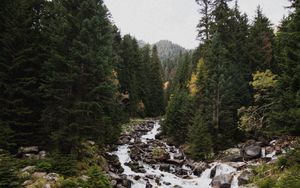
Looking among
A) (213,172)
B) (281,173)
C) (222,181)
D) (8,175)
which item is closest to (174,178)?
(213,172)

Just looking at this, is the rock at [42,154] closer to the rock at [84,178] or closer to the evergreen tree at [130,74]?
the rock at [84,178]

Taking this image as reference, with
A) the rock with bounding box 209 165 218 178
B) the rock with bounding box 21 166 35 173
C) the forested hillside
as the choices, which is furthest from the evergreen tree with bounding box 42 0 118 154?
the rock with bounding box 209 165 218 178

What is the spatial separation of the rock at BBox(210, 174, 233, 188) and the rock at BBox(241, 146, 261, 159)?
197 inches

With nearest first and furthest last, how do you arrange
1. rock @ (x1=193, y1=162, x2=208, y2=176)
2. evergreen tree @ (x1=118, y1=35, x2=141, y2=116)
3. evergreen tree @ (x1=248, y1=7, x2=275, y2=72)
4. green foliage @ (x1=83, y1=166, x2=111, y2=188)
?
green foliage @ (x1=83, y1=166, x2=111, y2=188) < rock @ (x1=193, y1=162, x2=208, y2=176) < evergreen tree @ (x1=248, y1=7, x2=275, y2=72) < evergreen tree @ (x1=118, y1=35, x2=141, y2=116)

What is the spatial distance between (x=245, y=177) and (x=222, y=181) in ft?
5.86

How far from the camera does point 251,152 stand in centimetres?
2920

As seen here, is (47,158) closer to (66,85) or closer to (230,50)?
(66,85)

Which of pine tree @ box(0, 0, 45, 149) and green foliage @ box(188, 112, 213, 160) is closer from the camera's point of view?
pine tree @ box(0, 0, 45, 149)

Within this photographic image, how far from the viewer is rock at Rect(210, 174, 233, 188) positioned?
79.3 ft

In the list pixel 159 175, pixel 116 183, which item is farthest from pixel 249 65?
pixel 116 183

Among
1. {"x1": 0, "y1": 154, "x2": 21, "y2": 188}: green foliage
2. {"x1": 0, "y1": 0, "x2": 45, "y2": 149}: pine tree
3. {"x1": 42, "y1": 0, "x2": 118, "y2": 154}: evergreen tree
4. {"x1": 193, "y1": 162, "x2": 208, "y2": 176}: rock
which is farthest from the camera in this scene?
{"x1": 193, "y1": 162, "x2": 208, "y2": 176}: rock

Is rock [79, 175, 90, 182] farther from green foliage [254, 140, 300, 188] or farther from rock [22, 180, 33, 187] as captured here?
green foliage [254, 140, 300, 188]

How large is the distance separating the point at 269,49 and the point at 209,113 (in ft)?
44.9

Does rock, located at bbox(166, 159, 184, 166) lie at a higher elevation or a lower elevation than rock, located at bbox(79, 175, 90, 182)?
lower
